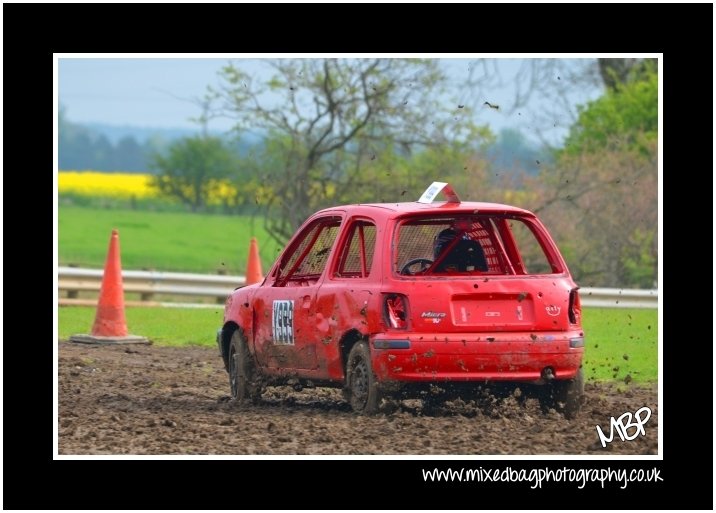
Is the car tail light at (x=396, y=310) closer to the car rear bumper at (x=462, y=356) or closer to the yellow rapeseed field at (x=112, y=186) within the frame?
the car rear bumper at (x=462, y=356)

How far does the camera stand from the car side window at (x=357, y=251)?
11.2 metres

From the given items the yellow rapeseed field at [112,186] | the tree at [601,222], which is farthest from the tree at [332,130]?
the yellow rapeseed field at [112,186]

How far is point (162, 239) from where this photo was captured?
2249 inches

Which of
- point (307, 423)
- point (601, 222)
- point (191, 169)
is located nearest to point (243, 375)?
point (307, 423)

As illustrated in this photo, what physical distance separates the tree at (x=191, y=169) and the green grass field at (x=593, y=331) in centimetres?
4778

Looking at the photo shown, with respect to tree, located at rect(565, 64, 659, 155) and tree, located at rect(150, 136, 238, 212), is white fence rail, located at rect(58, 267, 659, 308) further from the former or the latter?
tree, located at rect(150, 136, 238, 212)

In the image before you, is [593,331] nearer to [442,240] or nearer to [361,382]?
[442,240]

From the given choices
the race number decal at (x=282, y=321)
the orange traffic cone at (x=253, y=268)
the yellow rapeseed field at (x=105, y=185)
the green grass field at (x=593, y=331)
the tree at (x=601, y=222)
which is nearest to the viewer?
the race number decal at (x=282, y=321)

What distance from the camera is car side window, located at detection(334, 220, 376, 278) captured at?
11.2m

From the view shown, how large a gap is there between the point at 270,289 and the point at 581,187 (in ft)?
63.9

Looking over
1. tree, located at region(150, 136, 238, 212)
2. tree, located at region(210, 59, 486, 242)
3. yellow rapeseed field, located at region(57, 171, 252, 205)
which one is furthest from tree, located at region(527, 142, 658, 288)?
tree, located at region(150, 136, 238, 212)

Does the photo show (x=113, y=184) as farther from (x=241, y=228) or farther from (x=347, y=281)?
(x=347, y=281)

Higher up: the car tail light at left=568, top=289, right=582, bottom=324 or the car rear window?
the car rear window

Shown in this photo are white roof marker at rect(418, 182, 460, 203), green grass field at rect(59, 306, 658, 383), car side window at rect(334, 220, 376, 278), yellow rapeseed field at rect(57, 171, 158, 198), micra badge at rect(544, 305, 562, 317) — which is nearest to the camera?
micra badge at rect(544, 305, 562, 317)
